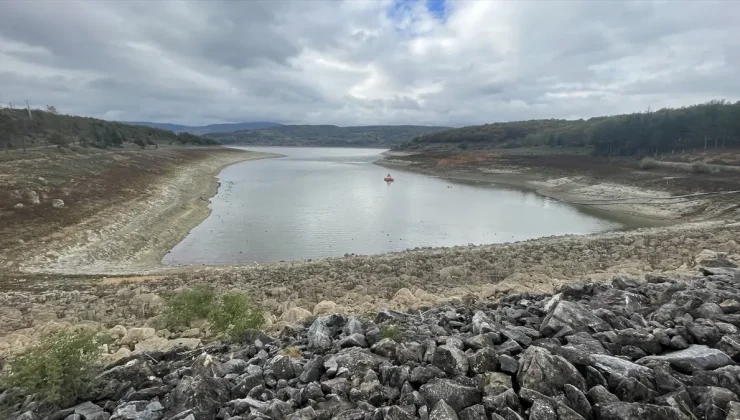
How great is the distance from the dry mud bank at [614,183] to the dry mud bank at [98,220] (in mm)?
31975

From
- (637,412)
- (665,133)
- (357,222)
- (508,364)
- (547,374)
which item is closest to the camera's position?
(637,412)

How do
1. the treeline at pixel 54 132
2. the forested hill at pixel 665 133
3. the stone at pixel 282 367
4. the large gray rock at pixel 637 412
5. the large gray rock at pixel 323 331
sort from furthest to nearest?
1. the forested hill at pixel 665 133
2. the treeline at pixel 54 132
3. the large gray rock at pixel 323 331
4. the stone at pixel 282 367
5. the large gray rock at pixel 637 412

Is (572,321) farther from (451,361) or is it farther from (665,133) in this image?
(665,133)

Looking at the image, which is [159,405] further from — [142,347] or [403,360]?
[142,347]

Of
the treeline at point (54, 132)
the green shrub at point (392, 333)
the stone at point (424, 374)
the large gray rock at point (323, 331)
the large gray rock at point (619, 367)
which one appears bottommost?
the large gray rock at point (323, 331)

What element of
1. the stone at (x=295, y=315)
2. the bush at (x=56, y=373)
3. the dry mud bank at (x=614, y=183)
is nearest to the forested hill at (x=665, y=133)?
the dry mud bank at (x=614, y=183)

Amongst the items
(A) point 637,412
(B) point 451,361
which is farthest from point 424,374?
(A) point 637,412

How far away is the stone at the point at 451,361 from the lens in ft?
14.8

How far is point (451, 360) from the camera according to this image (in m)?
4.60

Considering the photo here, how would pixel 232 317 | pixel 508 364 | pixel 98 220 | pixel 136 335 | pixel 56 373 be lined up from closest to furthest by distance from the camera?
1. pixel 508 364
2. pixel 56 373
3. pixel 232 317
4. pixel 136 335
5. pixel 98 220

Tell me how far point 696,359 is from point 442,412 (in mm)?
3014

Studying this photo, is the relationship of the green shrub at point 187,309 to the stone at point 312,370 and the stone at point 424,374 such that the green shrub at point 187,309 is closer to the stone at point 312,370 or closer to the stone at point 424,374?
the stone at point 312,370

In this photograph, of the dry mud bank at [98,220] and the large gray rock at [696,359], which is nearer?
the large gray rock at [696,359]

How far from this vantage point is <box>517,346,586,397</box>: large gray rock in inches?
161
